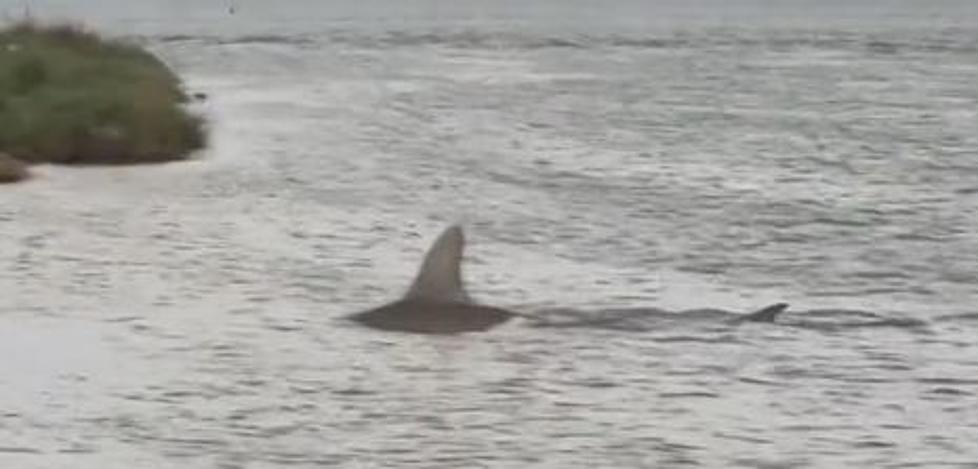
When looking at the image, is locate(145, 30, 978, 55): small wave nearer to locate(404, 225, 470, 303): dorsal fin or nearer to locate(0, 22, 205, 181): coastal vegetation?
locate(0, 22, 205, 181): coastal vegetation

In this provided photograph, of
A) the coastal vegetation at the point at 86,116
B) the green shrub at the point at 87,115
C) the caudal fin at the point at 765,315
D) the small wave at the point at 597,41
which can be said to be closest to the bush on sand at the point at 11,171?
the coastal vegetation at the point at 86,116

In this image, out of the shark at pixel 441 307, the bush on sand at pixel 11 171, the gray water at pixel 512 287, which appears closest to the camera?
the gray water at pixel 512 287

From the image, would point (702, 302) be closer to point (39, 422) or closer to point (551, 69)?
point (39, 422)

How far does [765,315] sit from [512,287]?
2024 mm

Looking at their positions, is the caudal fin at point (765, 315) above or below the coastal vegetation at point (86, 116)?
above

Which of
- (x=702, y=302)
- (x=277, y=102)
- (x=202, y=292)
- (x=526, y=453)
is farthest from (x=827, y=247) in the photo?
(x=277, y=102)

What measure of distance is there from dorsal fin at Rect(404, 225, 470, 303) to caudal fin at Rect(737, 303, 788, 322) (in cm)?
168

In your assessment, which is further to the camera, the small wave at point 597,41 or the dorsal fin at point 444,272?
the small wave at point 597,41

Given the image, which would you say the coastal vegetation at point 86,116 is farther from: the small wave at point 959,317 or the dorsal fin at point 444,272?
the small wave at point 959,317

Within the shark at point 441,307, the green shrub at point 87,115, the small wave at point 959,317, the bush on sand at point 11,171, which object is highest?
the shark at point 441,307

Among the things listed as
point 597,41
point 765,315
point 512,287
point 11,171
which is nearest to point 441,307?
point 512,287

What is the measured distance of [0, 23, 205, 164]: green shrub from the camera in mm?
26703

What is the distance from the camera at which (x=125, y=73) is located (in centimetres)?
3312

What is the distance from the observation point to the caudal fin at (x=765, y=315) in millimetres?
15969
